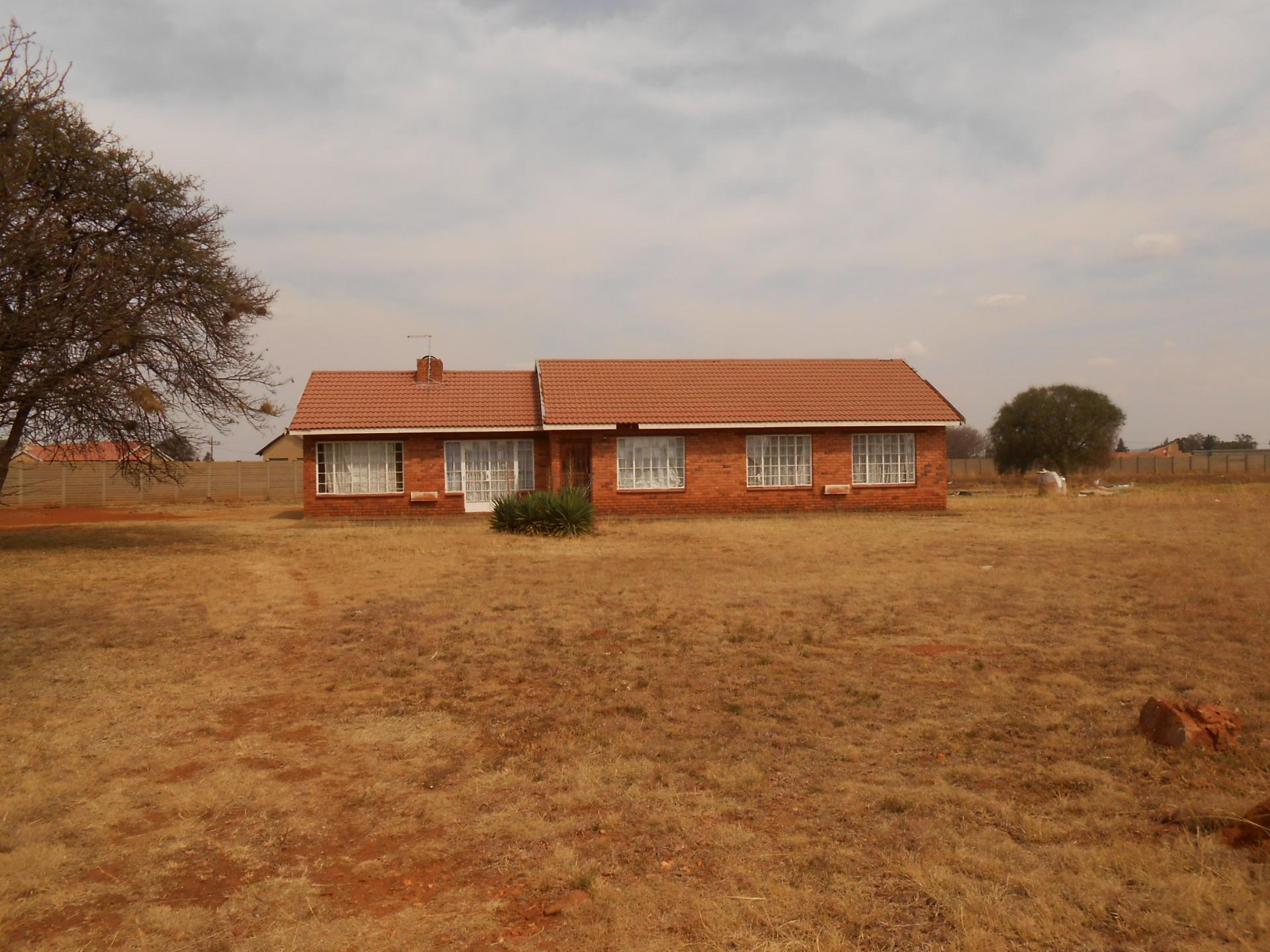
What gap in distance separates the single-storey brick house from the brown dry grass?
416 inches

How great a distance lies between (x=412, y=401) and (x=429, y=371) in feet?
5.29

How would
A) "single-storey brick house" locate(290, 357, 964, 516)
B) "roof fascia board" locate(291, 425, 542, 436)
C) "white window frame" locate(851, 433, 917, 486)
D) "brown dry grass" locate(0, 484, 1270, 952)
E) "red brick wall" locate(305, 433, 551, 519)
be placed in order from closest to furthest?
"brown dry grass" locate(0, 484, 1270, 952) < "roof fascia board" locate(291, 425, 542, 436) < "red brick wall" locate(305, 433, 551, 519) < "single-storey brick house" locate(290, 357, 964, 516) < "white window frame" locate(851, 433, 917, 486)

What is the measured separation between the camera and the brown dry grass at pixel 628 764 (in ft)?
12.1

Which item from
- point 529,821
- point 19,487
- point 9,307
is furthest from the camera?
point 19,487

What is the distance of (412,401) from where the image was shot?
2347cm

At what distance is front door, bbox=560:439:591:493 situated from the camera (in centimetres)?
2292

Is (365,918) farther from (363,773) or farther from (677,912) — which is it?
(363,773)

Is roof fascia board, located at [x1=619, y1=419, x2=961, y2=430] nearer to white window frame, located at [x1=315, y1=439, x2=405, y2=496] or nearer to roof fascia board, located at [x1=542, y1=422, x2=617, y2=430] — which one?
roof fascia board, located at [x1=542, y1=422, x2=617, y2=430]

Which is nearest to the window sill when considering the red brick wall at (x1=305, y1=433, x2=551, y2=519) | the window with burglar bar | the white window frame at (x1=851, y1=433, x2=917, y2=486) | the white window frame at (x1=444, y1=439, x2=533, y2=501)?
the red brick wall at (x1=305, y1=433, x2=551, y2=519)

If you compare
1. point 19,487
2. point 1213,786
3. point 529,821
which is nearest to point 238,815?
point 529,821

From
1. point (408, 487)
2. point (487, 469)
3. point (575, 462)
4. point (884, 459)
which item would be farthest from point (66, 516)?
point (884, 459)

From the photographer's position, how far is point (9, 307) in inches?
515

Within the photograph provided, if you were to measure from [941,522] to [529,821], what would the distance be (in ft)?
58.0

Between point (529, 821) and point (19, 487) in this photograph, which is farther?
point (19, 487)
